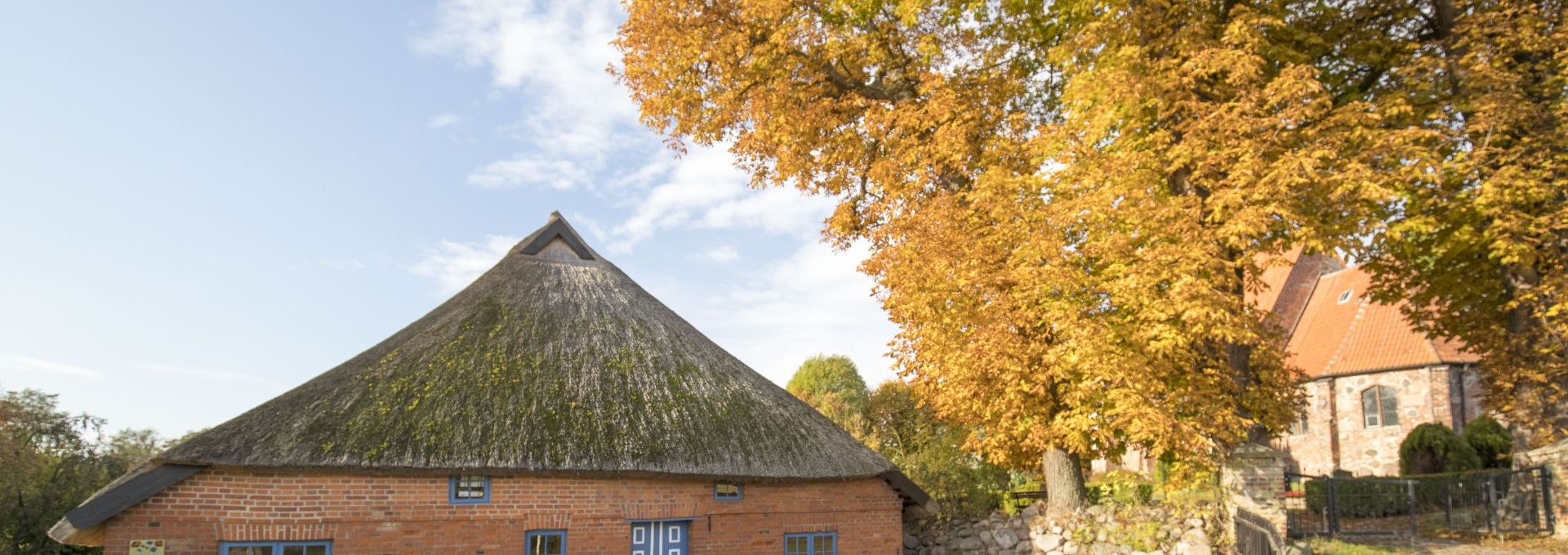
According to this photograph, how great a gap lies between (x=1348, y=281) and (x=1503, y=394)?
18.1 metres

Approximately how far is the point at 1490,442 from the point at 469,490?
25479 millimetres

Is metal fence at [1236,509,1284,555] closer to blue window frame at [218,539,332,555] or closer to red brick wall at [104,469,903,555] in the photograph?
red brick wall at [104,469,903,555]

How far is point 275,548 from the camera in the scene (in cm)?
1123

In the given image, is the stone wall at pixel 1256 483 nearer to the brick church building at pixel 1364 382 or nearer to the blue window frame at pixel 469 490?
the blue window frame at pixel 469 490

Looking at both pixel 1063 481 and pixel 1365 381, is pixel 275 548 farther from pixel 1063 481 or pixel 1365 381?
pixel 1365 381

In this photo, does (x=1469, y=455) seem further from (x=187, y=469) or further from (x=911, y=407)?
(x=187, y=469)

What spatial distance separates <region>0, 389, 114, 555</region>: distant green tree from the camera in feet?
61.2

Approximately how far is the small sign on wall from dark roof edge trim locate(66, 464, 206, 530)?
429 mm

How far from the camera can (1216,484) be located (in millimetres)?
14977

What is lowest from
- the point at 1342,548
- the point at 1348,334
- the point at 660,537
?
the point at 1342,548

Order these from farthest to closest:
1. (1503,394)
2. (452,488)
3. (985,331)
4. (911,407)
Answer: (911,407) → (1503,394) → (985,331) → (452,488)

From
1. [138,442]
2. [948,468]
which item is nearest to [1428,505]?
[948,468]

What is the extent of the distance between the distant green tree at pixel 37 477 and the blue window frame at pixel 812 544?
1497 centimetres

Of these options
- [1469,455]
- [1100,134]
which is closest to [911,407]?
[1100,134]
